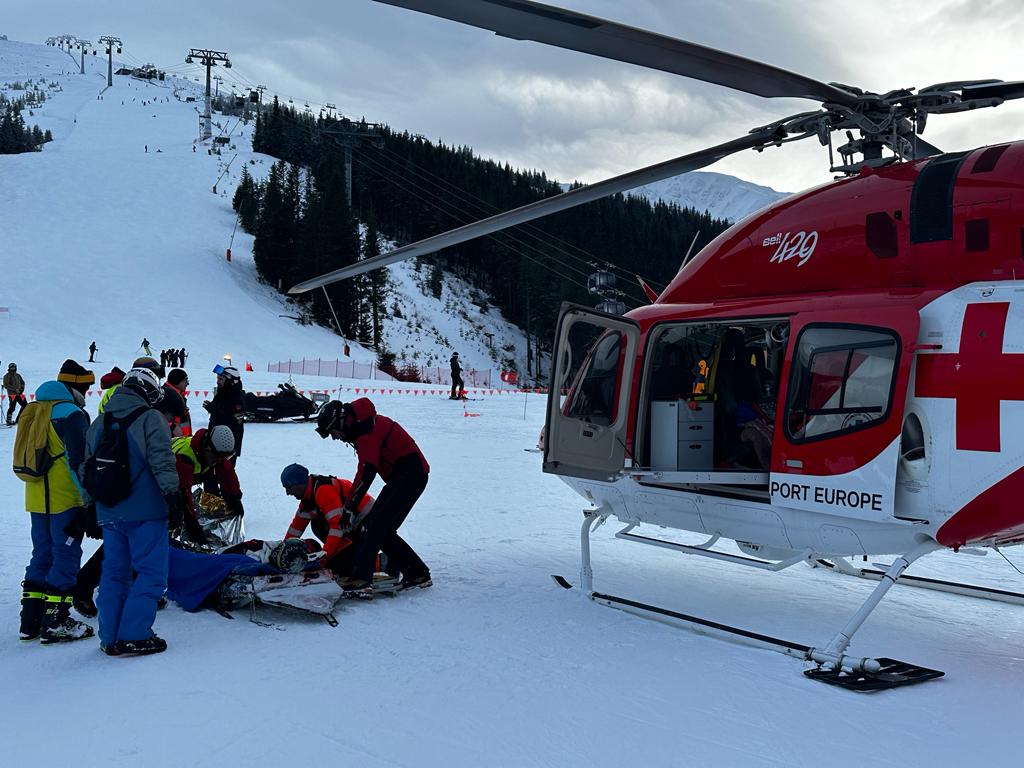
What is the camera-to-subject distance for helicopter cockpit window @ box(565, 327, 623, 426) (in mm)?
6879

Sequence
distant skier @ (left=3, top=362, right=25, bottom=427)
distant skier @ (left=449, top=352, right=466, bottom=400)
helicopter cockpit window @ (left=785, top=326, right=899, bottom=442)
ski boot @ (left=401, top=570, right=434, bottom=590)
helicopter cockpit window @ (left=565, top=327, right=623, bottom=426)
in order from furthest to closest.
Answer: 1. distant skier @ (left=449, top=352, right=466, bottom=400)
2. distant skier @ (left=3, top=362, right=25, bottom=427)
3. helicopter cockpit window @ (left=565, top=327, right=623, bottom=426)
4. ski boot @ (left=401, top=570, right=434, bottom=590)
5. helicopter cockpit window @ (left=785, top=326, right=899, bottom=442)

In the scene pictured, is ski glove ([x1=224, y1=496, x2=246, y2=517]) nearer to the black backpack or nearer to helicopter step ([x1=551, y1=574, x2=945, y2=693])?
the black backpack

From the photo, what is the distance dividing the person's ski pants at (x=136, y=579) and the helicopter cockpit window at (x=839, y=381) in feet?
14.3

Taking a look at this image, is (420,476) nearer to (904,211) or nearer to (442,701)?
(442,701)

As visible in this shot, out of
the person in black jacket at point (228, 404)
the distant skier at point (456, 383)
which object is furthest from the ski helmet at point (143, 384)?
the distant skier at point (456, 383)

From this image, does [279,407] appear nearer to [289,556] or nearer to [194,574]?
[289,556]

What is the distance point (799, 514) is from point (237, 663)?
12.8 feet

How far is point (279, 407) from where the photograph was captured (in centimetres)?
2000

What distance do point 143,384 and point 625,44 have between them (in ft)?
12.2

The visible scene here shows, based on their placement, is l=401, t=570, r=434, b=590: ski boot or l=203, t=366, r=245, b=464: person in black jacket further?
l=203, t=366, r=245, b=464: person in black jacket

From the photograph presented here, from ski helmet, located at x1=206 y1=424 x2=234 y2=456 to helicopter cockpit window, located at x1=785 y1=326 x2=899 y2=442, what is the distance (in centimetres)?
486

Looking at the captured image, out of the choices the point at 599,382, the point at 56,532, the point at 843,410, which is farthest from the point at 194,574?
the point at 843,410

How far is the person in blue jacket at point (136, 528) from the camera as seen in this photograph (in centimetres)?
504

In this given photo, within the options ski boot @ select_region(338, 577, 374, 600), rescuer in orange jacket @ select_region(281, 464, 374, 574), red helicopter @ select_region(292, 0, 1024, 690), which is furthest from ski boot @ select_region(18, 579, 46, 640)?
red helicopter @ select_region(292, 0, 1024, 690)
